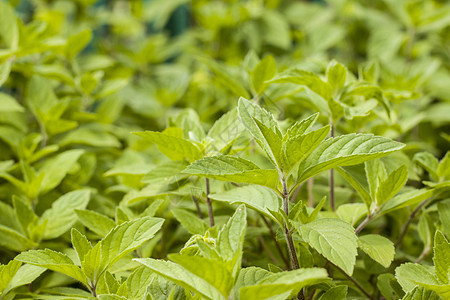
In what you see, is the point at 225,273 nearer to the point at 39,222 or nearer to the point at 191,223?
the point at 191,223

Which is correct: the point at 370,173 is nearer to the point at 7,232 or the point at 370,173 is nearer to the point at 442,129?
the point at 7,232

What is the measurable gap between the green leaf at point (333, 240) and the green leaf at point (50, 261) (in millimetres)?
312

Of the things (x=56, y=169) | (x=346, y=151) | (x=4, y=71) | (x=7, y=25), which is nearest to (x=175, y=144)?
(x=346, y=151)

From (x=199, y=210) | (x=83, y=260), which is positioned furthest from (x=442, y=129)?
(x=83, y=260)

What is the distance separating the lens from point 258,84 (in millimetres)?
1048

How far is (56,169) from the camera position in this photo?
1.05 m

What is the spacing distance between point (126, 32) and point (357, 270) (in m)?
1.53

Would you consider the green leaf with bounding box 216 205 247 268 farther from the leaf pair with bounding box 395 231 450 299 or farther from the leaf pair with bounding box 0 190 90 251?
the leaf pair with bounding box 0 190 90 251

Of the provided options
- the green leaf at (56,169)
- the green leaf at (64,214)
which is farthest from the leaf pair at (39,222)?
the green leaf at (56,169)

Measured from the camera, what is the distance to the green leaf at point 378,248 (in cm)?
69

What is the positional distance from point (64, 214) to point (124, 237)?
27cm

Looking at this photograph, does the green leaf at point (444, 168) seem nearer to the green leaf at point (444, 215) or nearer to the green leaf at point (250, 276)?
the green leaf at point (444, 215)

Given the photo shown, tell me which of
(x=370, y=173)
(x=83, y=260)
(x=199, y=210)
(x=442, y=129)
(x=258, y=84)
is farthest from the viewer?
(x=442, y=129)

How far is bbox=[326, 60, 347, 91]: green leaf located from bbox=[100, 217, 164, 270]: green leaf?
0.41 meters
